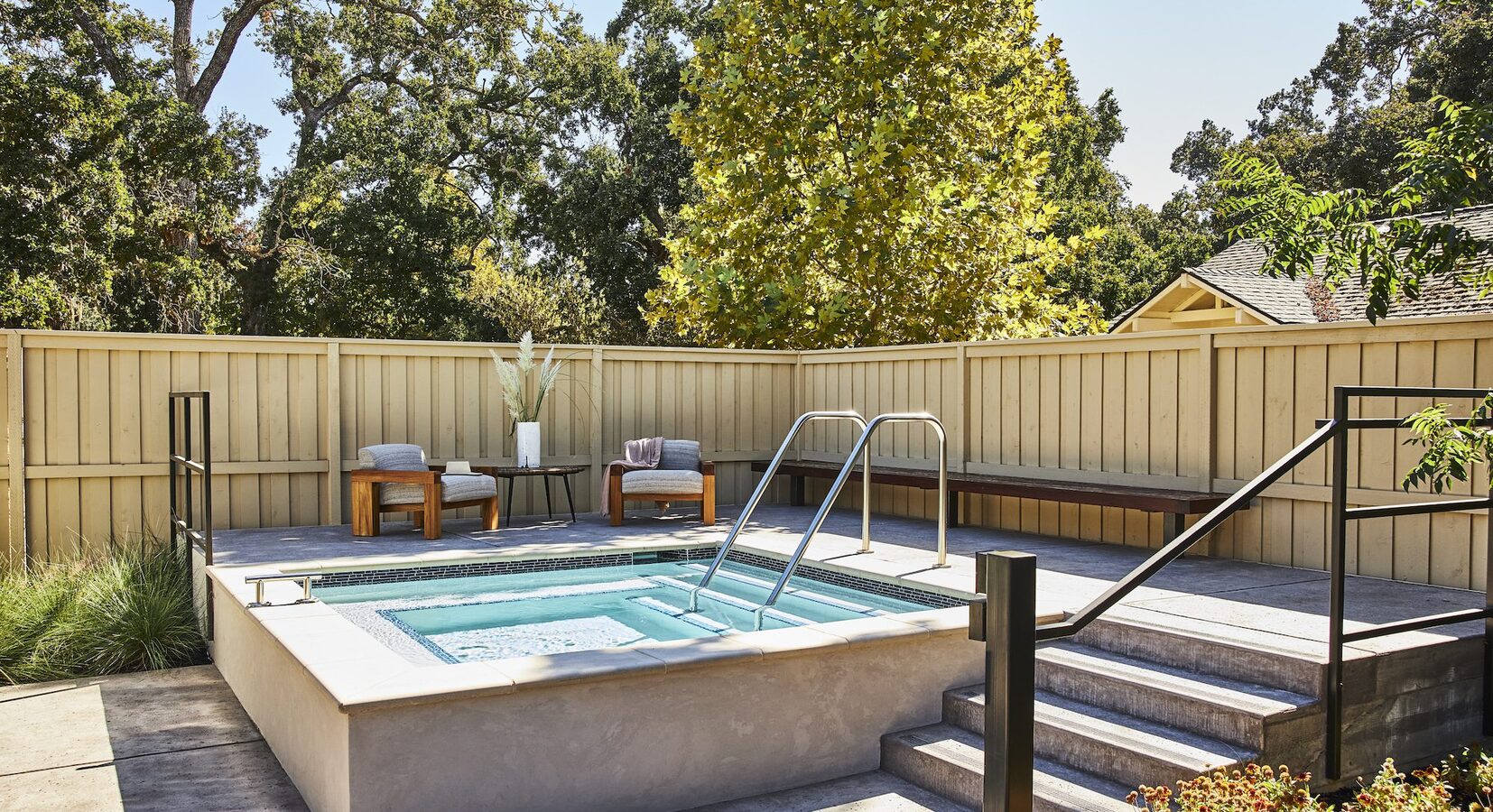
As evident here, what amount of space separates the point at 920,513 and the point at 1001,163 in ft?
19.0

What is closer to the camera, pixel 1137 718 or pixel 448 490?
pixel 1137 718

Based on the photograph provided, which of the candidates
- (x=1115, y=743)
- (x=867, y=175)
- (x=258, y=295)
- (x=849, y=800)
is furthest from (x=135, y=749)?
(x=258, y=295)

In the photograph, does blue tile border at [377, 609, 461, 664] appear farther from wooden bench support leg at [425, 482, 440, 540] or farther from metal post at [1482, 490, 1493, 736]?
metal post at [1482, 490, 1493, 736]

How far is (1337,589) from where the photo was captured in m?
3.55

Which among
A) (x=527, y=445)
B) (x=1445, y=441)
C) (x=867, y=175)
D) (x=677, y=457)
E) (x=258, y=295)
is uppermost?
(x=867, y=175)

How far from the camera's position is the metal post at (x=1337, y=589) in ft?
11.7

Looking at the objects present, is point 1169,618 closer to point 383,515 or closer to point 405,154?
point 383,515

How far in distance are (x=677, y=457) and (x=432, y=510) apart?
1995 millimetres

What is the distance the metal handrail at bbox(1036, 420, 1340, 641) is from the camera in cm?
234

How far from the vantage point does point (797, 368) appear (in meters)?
10.1

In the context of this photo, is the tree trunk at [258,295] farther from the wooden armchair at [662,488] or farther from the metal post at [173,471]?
the wooden armchair at [662,488]

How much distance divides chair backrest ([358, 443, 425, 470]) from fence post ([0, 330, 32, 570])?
2.05 meters

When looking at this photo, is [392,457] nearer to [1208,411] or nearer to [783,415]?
[783,415]

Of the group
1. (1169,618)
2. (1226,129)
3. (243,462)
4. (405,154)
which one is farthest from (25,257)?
(1226,129)
